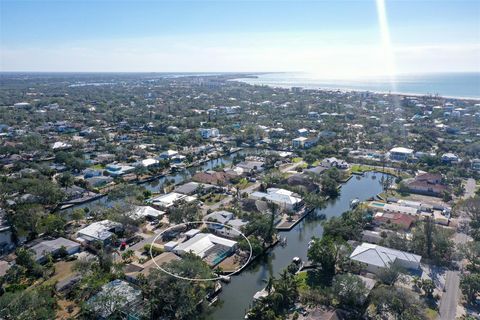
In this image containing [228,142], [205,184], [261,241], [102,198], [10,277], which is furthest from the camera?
[228,142]

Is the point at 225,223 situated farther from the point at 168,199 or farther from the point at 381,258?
the point at 381,258

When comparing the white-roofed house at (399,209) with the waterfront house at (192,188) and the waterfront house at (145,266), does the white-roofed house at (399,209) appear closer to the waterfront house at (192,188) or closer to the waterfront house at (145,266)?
the waterfront house at (192,188)

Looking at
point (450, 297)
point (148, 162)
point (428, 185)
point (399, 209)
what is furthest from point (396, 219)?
point (148, 162)

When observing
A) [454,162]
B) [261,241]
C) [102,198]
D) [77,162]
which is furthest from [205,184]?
[454,162]

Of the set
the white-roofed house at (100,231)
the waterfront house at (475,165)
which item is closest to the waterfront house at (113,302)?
the white-roofed house at (100,231)

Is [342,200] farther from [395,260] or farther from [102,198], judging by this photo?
[102,198]

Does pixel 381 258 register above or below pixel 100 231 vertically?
Result: above
